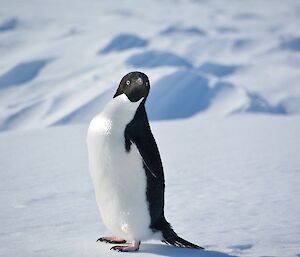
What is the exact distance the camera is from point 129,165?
2.24 meters

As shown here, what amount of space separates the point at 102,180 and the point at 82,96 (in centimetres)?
1319

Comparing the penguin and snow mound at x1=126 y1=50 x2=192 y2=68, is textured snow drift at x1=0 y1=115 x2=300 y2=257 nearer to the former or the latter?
the penguin

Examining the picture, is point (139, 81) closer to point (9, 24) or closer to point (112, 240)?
point (112, 240)

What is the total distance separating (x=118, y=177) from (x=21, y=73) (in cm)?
1783

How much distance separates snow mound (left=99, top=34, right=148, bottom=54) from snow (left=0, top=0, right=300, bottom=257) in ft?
0.18

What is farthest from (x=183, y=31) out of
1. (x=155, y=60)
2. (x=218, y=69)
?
(x=155, y=60)

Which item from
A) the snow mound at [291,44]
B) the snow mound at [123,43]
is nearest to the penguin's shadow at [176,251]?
the snow mound at [123,43]

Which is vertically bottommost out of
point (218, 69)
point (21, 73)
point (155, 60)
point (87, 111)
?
point (21, 73)

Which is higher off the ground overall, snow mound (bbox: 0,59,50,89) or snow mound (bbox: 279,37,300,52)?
snow mound (bbox: 279,37,300,52)

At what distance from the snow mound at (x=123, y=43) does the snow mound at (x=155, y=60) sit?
7.69 ft

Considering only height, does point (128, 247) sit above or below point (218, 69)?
above

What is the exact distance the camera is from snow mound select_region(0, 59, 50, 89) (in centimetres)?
1852

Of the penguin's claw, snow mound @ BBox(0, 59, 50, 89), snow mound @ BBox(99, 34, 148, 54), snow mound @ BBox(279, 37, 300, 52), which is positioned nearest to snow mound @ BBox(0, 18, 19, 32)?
snow mound @ BBox(0, 59, 50, 89)

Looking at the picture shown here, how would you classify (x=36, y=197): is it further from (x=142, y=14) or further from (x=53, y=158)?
(x=142, y=14)
